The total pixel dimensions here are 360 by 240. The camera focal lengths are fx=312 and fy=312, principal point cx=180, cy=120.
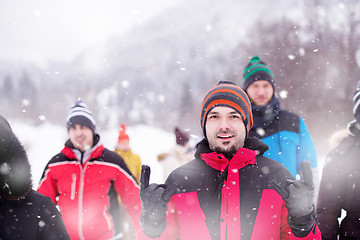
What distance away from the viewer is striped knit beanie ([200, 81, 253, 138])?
212cm

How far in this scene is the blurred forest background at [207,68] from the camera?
22234 millimetres

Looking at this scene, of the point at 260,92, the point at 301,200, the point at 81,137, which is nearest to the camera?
the point at 301,200

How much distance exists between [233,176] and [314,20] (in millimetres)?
24800

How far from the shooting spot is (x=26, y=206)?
1.80 metres

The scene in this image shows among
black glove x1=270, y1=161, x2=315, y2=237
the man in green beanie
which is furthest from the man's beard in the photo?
the man in green beanie

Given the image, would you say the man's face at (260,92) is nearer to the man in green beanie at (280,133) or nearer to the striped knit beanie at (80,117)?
the man in green beanie at (280,133)

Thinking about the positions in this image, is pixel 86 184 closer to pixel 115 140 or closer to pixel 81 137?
pixel 81 137

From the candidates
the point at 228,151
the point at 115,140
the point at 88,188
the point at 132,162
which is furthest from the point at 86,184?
the point at 115,140

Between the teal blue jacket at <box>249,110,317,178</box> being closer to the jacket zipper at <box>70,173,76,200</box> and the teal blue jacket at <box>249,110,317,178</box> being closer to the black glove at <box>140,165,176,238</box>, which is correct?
the black glove at <box>140,165,176,238</box>

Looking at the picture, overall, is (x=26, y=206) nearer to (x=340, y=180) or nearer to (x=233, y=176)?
(x=233, y=176)

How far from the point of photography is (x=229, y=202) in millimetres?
1856

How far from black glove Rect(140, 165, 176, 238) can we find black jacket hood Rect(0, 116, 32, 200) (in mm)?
669

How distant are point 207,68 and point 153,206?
3056 centimetres

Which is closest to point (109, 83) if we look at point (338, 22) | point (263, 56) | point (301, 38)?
point (263, 56)
